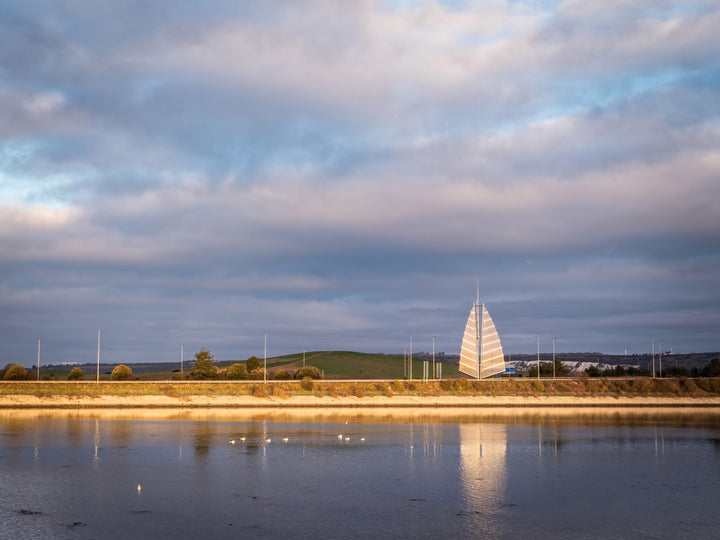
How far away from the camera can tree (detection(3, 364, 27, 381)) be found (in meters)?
104

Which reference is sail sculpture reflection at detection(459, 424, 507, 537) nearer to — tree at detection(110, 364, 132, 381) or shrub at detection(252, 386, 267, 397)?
shrub at detection(252, 386, 267, 397)

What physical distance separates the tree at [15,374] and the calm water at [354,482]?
→ 46.0 m

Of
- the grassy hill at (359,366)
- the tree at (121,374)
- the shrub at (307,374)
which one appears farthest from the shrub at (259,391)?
the grassy hill at (359,366)

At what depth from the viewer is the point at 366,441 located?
52.6m

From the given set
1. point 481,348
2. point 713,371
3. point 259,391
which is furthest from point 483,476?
point 713,371

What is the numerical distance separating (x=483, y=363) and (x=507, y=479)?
243 ft

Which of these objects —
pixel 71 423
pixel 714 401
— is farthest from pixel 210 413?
pixel 714 401

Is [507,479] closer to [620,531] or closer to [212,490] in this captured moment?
[620,531]

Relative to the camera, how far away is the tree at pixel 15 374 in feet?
341

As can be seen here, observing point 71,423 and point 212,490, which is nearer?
point 212,490

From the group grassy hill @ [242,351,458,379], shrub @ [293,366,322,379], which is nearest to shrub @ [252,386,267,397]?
shrub @ [293,366,322,379]

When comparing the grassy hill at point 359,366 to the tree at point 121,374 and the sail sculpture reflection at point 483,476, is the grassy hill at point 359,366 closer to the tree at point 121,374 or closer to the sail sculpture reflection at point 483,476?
the tree at point 121,374

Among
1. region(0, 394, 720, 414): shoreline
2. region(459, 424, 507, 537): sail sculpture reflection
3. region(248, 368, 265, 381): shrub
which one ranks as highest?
region(248, 368, 265, 381): shrub

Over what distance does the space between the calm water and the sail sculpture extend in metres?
47.7
